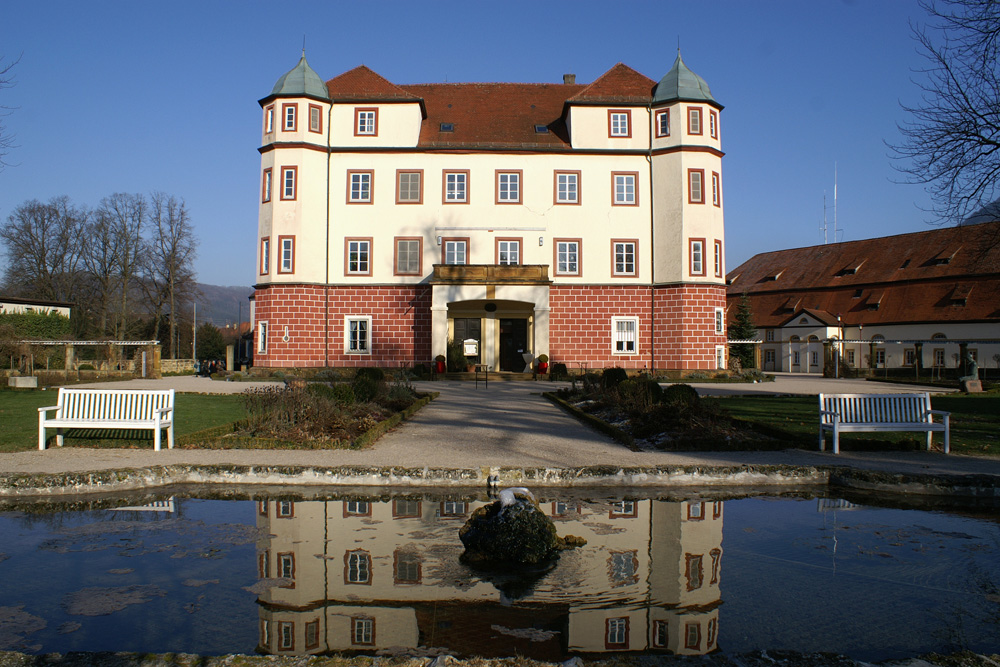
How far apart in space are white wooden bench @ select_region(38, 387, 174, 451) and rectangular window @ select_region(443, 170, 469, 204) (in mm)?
25293

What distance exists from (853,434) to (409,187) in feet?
A: 87.8

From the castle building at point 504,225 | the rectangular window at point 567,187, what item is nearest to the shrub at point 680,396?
the castle building at point 504,225

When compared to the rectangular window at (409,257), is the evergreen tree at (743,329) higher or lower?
lower

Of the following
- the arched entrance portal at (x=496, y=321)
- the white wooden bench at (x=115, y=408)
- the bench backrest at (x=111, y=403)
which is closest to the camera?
the white wooden bench at (x=115, y=408)

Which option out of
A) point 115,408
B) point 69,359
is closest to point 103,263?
point 69,359

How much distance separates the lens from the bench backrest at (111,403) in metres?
11.5

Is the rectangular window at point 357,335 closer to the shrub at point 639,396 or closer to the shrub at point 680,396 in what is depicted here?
the shrub at point 639,396

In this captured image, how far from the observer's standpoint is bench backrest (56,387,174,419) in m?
11.5

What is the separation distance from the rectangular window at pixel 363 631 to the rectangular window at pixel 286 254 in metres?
31.2

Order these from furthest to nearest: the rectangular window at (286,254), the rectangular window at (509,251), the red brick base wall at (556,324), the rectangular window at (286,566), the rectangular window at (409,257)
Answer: the rectangular window at (509,251), the rectangular window at (409,257), the red brick base wall at (556,324), the rectangular window at (286,254), the rectangular window at (286,566)

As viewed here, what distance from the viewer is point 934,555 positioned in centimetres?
616

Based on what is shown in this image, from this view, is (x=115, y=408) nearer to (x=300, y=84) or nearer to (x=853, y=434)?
(x=853, y=434)

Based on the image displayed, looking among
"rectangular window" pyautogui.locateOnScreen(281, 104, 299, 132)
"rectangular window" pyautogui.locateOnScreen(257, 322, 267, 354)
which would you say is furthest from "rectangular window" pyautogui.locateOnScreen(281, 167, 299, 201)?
Result: "rectangular window" pyautogui.locateOnScreen(257, 322, 267, 354)

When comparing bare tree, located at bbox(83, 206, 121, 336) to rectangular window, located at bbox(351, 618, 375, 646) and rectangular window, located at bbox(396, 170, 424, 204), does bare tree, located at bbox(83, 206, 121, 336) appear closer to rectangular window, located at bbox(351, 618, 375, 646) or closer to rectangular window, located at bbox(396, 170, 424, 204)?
rectangular window, located at bbox(396, 170, 424, 204)
